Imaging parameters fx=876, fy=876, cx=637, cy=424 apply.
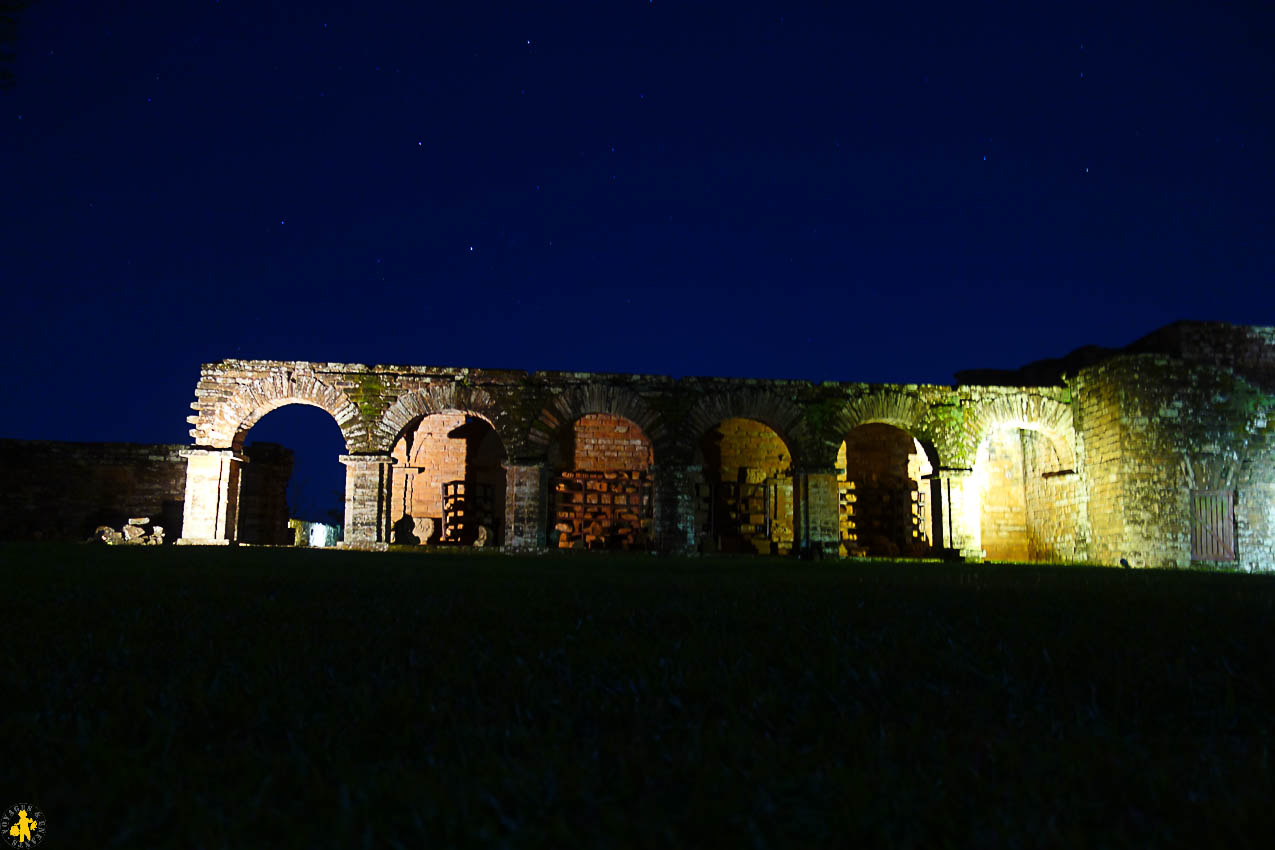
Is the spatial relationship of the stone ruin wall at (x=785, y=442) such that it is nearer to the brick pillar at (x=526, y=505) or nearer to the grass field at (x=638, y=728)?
the brick pillar at (x=526, y=505)

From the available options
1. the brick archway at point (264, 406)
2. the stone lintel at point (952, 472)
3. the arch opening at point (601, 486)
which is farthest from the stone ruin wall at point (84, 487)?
the stone lintel at point (952, 472)

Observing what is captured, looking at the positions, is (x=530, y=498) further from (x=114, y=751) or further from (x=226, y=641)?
(x=114, y=751)

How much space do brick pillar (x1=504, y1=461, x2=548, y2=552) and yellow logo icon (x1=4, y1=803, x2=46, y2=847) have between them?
14072 millimetres

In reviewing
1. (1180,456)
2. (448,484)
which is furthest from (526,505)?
(1180,456)

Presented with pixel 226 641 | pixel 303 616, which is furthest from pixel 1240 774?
pixel 303 616

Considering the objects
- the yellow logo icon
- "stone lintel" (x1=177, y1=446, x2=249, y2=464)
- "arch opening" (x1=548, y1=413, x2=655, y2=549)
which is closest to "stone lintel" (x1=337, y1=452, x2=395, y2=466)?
"stone lintel" (x1=177, y1=446, x2=249, y2=464)

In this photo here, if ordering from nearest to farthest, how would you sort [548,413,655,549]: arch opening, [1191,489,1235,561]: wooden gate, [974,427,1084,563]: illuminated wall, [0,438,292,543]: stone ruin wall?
1. [1191,489,1235,561]: wooden gate
2. [0,438,292,543]: stone ruin wall
3. [974,427,1084,563]: illuminated wall
4. [548,413,655,549]: arch opening

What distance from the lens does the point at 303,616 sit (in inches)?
141

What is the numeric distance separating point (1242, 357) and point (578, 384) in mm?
12603

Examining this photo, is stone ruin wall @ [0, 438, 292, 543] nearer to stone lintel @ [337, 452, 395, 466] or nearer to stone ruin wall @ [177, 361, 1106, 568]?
stone ruin wall @ [177, 361, 1106, 568]

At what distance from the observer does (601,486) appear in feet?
59.1

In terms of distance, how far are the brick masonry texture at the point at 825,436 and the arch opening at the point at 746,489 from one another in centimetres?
13

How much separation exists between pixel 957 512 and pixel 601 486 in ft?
22.7

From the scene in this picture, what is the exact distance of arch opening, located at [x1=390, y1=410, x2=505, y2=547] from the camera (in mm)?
18547
